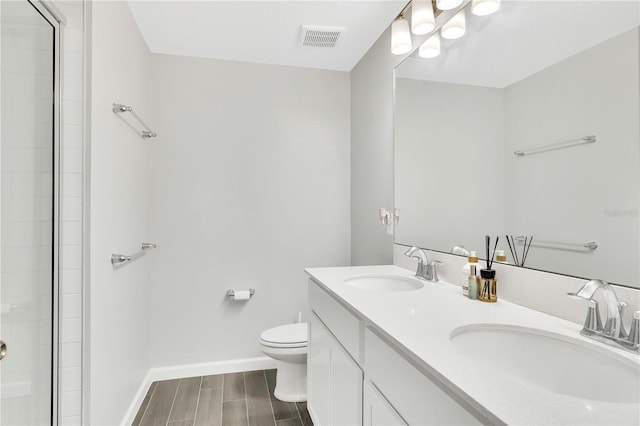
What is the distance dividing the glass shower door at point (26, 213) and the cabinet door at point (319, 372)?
110 centimetres

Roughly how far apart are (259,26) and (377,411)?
7.03ft

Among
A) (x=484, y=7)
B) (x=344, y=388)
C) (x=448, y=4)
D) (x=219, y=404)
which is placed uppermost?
(x=448, y=4)

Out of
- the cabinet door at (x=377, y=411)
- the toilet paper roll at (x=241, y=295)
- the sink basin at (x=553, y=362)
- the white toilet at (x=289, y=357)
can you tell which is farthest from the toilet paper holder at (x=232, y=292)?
the sink basin at (x=553, y=362)

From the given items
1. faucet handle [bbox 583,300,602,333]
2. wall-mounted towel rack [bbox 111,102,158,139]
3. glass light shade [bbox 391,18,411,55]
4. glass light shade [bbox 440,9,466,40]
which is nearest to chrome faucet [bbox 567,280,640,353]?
faucet handle [bbox 583,300,602,333]

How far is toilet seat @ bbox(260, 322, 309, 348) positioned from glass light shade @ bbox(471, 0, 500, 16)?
186 cm

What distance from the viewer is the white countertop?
55cm

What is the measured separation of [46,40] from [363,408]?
1.77 m

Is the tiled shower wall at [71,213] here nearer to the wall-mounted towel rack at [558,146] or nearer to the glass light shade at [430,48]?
the glass light shade at [430,48]

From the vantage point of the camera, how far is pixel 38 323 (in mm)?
1276

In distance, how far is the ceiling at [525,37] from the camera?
3.15ft

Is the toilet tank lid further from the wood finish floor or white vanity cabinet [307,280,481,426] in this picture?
the wood finish floor

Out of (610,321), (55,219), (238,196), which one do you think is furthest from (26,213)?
(610,321)

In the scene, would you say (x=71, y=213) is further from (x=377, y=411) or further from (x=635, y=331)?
(x=635, y=331)

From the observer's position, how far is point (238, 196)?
2.62m
